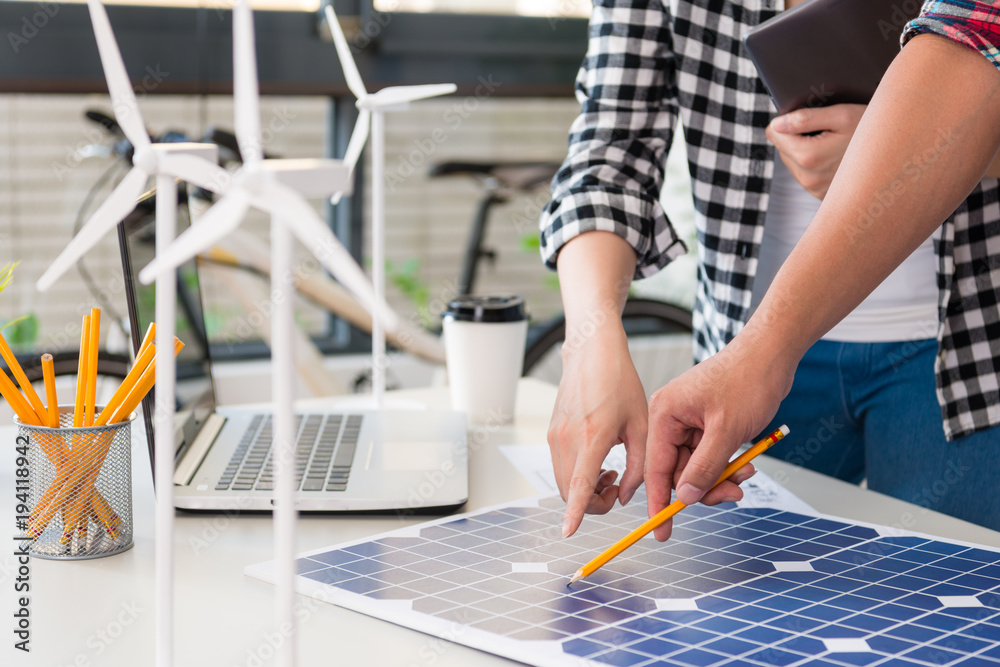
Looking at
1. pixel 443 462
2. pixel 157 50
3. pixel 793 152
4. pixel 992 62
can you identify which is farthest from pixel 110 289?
pixel 992 62

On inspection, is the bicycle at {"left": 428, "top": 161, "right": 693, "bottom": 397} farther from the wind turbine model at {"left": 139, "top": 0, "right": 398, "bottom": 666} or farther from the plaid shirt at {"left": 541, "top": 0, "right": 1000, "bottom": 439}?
the wind turbine model at {"left": 139, "top": 0, "right": 398, "bottom": 666}

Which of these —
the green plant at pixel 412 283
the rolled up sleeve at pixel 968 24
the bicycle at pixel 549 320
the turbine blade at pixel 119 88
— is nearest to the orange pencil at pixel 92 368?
the turbine blade at pixel 119 88

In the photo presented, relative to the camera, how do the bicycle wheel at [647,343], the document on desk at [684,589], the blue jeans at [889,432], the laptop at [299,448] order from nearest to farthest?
the document on desk at [684,589] < the laptop at [299,448] < the blue jeans at [889,432] < the bicycle wheel at [647,343]

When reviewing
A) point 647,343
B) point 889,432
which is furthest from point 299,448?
point 647,343

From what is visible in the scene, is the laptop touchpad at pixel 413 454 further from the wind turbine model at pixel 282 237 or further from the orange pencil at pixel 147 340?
the wind turbine model at pixel 282 237

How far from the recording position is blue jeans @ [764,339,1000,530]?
87 cm

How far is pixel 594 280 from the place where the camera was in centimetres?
81

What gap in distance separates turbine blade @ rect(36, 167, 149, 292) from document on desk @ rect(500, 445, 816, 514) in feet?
1.56

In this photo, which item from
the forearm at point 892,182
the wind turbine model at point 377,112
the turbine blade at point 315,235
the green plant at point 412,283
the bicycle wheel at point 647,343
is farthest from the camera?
the green plant at point 412,283

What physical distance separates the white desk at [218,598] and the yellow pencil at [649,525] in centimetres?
10

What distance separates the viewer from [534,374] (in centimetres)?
228

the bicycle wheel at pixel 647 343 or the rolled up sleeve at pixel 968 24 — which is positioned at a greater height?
the rolled up sleeve at pixel 968 24

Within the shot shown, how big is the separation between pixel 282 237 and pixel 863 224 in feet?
1.38

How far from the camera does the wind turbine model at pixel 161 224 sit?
1.25ft
